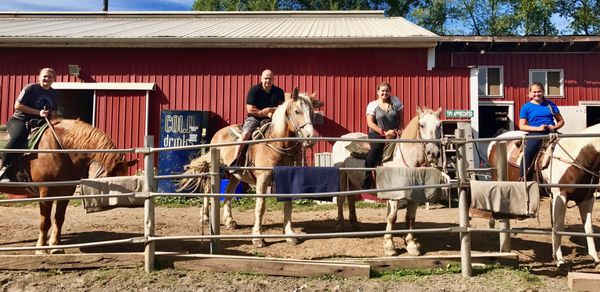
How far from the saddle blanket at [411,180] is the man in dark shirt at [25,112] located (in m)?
4.16

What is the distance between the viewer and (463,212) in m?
4.33

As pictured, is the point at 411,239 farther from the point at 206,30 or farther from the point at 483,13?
the point at 483,13

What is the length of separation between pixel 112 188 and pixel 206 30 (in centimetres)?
896

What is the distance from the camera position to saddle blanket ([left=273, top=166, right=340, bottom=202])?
4.55m

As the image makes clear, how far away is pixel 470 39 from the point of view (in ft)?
42.4

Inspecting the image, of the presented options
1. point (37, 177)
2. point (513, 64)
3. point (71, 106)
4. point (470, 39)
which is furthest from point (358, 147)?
point (71, 106)

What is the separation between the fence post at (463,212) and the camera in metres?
4.27

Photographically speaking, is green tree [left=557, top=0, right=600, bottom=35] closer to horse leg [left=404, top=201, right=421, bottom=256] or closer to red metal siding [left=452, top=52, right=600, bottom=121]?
red metal siding [left=452, top=52, right=600, bottom=121]

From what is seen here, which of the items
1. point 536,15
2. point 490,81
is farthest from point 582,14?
point 490,81

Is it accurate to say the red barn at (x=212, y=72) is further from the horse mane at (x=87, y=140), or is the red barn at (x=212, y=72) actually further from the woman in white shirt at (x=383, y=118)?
the horse mane at (x=87, y=140)

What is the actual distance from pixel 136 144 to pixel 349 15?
9.61 metres

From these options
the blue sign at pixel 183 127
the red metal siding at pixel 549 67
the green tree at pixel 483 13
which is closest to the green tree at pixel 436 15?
the green tree at pixel 483 13

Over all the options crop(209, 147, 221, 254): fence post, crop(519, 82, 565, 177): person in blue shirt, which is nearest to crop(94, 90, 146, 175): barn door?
crop(209, 147, 221, 254): fence post

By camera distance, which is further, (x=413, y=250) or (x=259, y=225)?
(x=259, y=225)
